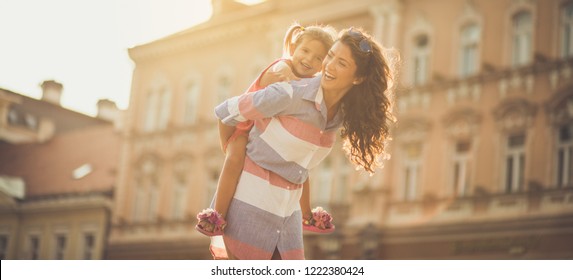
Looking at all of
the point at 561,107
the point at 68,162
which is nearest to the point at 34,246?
the point at 68,162

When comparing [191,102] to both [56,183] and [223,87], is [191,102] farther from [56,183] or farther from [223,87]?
[56,183]

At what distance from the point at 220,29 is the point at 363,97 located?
1644 cm

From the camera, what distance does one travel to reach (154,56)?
67.6 ft

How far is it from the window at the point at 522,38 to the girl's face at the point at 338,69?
1186cm

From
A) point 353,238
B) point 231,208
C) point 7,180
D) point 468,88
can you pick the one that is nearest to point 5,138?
point 7,180

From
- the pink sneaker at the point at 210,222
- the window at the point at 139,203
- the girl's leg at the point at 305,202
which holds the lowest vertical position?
the window at the point at 139,203

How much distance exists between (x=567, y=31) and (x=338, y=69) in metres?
11.6

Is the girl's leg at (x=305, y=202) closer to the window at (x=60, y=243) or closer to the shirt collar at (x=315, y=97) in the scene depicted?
the shirt collar at (x=315, y=97)

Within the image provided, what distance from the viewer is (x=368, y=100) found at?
3.15 meters

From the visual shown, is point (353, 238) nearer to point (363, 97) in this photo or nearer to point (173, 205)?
point (173, 205)

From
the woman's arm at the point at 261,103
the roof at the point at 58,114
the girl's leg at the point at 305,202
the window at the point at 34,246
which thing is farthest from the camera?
the window at the point at 34,246

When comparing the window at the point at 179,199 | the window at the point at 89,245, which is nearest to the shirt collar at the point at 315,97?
the window at the point at 179,199

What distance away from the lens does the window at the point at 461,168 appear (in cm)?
1478
